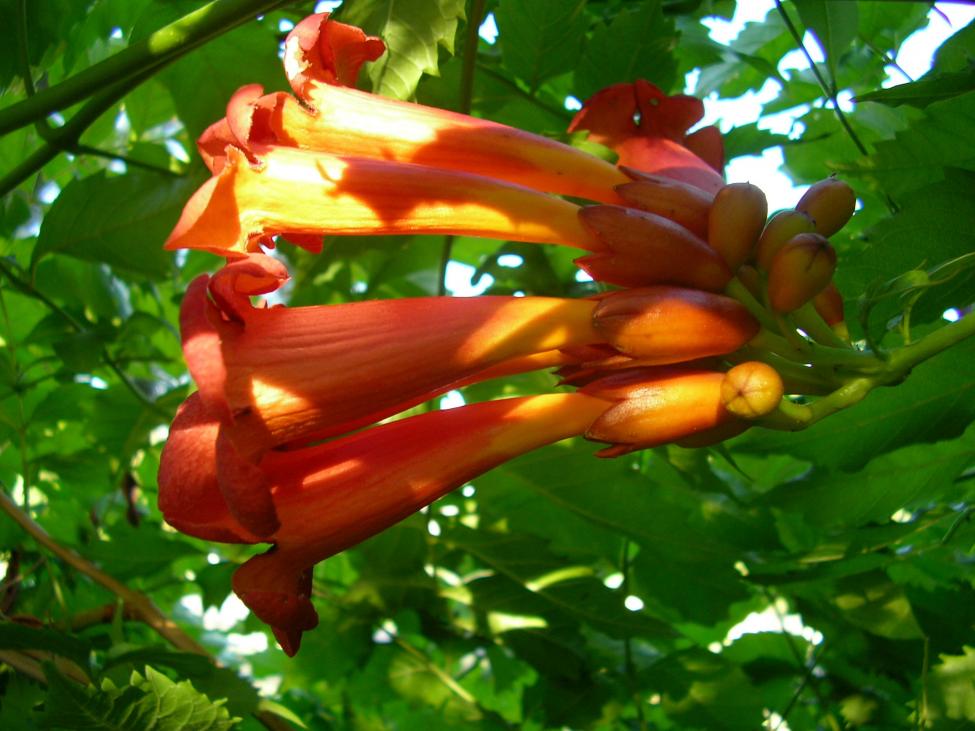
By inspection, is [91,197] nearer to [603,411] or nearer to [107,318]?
[107,318]

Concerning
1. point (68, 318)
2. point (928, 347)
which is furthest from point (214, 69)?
point (928, 347)

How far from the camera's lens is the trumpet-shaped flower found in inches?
71.1

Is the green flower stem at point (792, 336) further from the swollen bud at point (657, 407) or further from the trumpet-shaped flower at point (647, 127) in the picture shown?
the trumpet-shaped flower at point (647, 127)

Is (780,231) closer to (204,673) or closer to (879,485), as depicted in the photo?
(879,485)

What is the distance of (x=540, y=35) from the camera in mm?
2051

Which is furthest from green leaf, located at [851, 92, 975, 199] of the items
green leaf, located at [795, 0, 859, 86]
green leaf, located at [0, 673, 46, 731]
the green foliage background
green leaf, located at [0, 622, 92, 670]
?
green leaf, located at [0, 673, 46, 731]

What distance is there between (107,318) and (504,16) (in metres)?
1.24

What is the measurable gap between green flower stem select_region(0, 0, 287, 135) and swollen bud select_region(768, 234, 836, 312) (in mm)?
806

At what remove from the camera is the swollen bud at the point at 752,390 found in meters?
1.16

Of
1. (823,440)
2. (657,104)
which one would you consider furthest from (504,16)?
(823,440)

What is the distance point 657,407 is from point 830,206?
0.38m

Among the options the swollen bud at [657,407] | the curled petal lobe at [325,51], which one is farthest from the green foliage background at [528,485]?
the swollen bud at [657,407]

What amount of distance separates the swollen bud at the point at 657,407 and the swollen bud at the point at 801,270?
0.42ft

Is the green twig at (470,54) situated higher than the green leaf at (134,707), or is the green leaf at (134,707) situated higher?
the green twig at (470,54)
